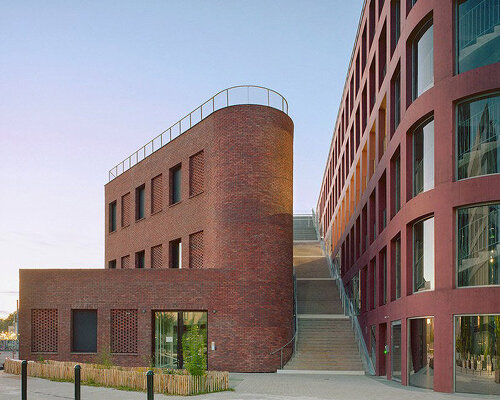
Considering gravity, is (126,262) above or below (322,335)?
above

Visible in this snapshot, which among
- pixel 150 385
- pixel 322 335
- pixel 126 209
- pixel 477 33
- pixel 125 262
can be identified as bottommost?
pixel 322 335

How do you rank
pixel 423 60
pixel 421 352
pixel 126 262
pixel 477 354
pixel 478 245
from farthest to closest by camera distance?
pixel 126 262 < pixel 423 60 < pixel 421 352 < pixel 478 245 < pixel 477 354

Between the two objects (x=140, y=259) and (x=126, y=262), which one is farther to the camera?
(x=126, y=262)

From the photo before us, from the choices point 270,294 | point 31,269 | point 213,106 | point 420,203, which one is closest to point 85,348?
point 31,269

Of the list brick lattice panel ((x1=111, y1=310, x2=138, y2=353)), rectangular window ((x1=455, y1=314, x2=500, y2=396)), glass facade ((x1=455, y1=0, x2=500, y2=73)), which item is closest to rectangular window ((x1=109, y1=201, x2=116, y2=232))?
brick lattice panel ((x1=111, y1=310, x2=138, y2=353))

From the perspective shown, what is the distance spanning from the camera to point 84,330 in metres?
28.0

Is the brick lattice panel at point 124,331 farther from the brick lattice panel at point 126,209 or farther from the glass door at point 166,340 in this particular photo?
the brick lattice panel at point 126,209

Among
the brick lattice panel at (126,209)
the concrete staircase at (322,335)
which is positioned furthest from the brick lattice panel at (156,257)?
the concrete staircase at (322,335)

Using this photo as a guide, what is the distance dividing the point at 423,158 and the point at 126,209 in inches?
891

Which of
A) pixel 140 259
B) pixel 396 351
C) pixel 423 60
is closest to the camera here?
pixel 423 60

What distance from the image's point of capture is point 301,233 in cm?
6975

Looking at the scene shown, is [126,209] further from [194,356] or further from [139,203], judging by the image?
[194,356]

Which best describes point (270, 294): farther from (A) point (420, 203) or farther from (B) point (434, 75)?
(B) point (434, 75)

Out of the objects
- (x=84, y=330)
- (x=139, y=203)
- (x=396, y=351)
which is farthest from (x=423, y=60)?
(x=139, y=203)
